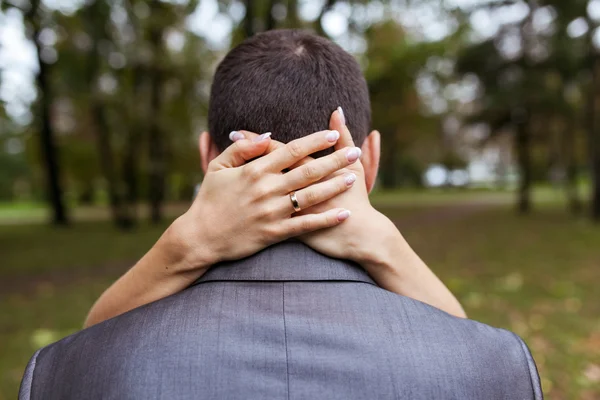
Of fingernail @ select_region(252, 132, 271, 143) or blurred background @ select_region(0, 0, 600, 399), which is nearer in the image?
fingernail @ select_region(252, 132, 271, 143)

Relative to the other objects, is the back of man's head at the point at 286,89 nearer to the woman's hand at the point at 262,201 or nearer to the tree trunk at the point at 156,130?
the woman's hand at the point at 262,201

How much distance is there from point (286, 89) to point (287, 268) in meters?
0.52

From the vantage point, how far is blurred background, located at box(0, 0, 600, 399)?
6.71 metres

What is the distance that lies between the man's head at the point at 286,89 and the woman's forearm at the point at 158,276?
38 cm

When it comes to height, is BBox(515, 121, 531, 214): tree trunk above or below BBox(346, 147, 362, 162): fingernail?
below

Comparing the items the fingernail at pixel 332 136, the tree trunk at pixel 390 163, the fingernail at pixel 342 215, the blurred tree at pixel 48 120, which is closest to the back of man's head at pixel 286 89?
the fingernail at pixel 332 136

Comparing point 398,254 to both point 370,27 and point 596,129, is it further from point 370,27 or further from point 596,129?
point 596,129

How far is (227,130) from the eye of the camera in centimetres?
156

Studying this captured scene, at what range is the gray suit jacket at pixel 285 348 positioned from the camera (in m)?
1.14

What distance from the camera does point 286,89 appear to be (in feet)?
4.84

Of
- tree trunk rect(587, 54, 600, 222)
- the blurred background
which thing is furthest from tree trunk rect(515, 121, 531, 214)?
tree trunk rect(587, 54, 600, 222)

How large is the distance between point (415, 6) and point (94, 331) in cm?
1191

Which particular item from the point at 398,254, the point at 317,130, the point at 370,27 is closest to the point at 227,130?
the point at 317,130

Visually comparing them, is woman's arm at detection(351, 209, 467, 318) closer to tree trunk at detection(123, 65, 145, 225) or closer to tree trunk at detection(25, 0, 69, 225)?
tree trunk at detection(123, 65, 145, 225)
